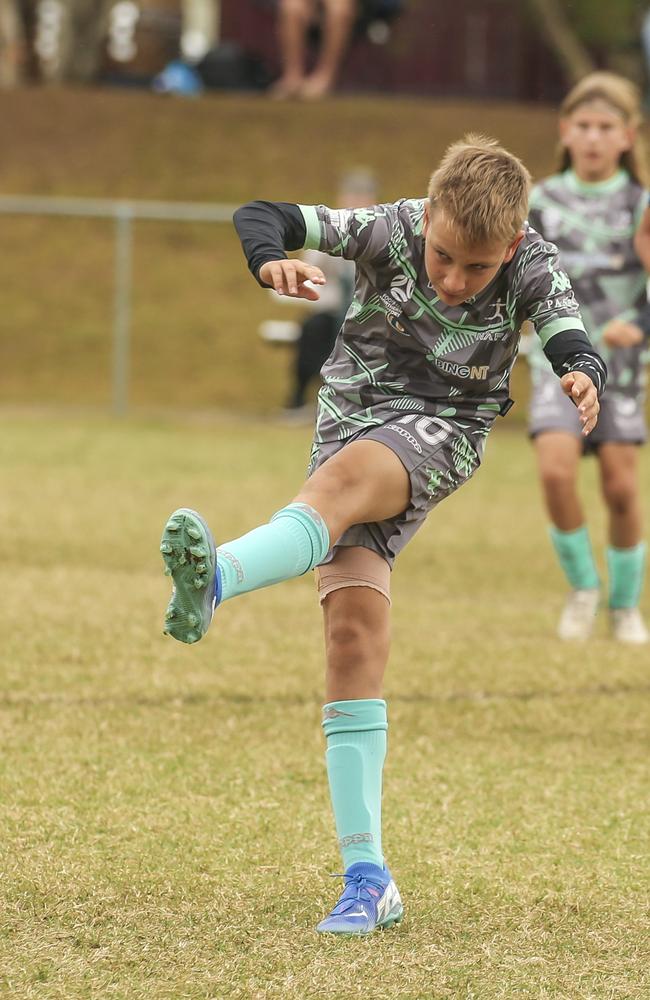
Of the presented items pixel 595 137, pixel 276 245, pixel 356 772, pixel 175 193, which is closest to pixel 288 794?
pixel 356 772

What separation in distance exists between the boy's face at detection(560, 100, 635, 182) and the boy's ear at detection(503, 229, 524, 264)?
3.13m

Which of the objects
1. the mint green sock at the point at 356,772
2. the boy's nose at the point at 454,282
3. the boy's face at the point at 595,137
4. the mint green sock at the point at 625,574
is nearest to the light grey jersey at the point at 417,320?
the boy's nose at the point at 454,282

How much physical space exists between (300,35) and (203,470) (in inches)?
334

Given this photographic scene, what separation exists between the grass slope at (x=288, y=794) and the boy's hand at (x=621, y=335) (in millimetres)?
1209

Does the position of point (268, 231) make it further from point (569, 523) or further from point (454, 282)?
point (569, 523)

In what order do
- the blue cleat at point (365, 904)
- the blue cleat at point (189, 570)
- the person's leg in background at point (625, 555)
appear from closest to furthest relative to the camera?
the blue cleat at point (189, 570) → the blue cleat at point (365, 904) → the person's leg in background at point (625, 555)

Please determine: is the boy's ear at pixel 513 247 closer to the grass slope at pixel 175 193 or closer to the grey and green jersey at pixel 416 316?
the grey and green jersey at pixel 416 316

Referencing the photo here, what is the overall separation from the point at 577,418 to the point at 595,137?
1104 mm

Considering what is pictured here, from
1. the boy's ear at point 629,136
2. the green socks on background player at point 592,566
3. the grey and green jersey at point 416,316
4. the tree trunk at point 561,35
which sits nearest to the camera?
the grey and green jersey at point 416,316

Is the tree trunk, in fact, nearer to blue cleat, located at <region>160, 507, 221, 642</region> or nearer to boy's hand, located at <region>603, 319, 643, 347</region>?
boy's hand, located at <region>603, 319, 643, 347</region>

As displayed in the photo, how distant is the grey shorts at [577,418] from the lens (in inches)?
256

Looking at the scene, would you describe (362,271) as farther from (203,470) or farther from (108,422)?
(108,422)

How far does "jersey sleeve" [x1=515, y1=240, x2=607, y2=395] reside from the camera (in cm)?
351

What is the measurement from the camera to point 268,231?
3.50 meters
